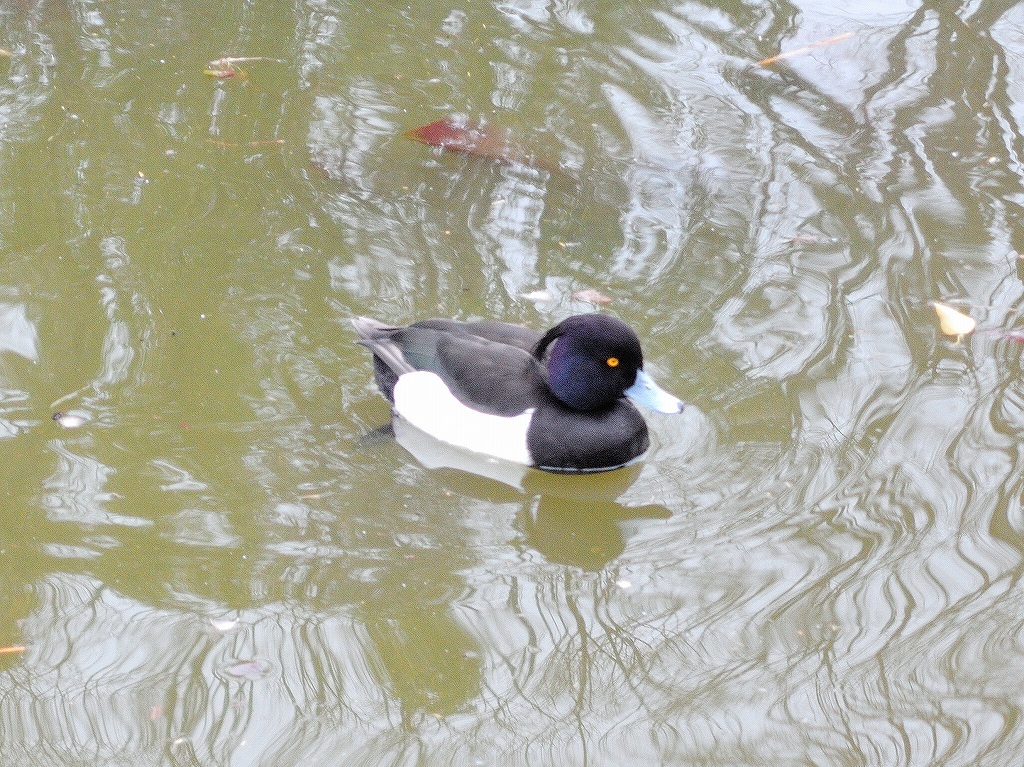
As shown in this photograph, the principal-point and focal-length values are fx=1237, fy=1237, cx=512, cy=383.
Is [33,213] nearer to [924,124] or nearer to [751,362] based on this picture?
[751,362]

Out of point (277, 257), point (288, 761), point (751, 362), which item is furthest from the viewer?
point (277, 257)

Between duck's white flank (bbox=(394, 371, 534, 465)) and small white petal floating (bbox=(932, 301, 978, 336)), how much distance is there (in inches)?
84.9

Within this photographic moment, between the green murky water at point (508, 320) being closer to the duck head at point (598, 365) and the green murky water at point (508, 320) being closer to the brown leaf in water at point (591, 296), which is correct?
the brown leaf in water at point (591, 296)

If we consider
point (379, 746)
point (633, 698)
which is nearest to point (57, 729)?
point (379, 746)

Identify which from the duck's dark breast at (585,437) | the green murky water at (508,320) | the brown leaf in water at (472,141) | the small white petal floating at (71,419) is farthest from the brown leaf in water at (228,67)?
the duck's dark breast at (585,437)

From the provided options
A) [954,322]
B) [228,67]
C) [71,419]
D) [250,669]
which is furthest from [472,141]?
[250,669]

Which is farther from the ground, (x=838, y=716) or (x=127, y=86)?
(x=838, y=716)

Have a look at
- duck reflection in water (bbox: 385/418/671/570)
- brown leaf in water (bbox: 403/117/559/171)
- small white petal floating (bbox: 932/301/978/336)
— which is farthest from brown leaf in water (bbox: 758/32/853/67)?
duck reflection in water (bbox: 385/418/671/570)

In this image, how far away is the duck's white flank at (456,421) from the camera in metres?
5.34

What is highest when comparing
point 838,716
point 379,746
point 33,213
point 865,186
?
point 865,186

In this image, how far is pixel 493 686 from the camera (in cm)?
416

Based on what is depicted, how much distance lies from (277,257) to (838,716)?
3.73 meters

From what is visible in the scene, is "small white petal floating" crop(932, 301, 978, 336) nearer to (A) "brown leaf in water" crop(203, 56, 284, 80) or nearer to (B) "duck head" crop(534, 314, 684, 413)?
(B) "duck head" crop(534, 314, 684, 413)

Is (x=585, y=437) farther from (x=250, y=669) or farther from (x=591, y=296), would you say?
(x=250, y=669)
